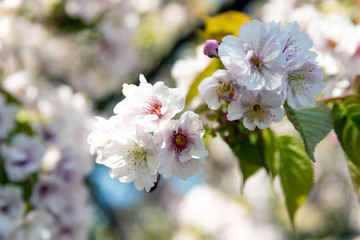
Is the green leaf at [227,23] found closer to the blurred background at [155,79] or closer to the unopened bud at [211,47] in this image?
the blurred background at [155,79]

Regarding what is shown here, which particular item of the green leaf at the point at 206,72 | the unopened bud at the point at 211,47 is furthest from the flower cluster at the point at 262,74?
the green leaf at the point at 206,72

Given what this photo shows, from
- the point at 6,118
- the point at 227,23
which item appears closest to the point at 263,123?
the point at 227,23

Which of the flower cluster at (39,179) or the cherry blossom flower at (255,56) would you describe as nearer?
the cherry blossom flower at (255,56)

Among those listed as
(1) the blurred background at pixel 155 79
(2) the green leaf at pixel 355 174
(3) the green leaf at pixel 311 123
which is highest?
(3) the green leaf at pixel 311 123

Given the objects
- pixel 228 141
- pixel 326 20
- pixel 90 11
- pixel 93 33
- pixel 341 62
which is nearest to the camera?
pixel 228 141

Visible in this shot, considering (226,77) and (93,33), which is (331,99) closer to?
(226,77)

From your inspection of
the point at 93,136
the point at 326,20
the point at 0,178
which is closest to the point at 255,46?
the point at 93,136
